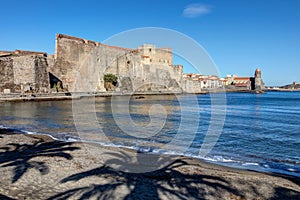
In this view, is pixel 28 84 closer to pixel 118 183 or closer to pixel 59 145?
pixel 59 145

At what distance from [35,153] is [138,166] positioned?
2.38 meters

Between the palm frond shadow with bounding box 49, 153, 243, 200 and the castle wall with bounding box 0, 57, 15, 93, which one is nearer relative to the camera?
the palm frond shadow with bounding box 49, 153, 243, 200

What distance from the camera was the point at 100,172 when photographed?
186 inches

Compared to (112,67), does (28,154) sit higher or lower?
lower

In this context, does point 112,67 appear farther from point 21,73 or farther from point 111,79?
point 21,73

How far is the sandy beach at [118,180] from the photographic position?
12.3 ft

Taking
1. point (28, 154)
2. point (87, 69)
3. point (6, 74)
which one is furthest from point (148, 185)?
point (87, 69)

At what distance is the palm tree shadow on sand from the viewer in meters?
4.64

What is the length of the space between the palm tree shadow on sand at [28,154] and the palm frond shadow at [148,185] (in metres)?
0.84

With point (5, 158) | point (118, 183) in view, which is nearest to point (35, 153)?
point (5, 158)

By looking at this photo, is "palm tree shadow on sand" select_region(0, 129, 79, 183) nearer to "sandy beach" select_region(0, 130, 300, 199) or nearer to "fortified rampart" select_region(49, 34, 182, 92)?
"sandy beach" select_region(0, 130, 300, 199)

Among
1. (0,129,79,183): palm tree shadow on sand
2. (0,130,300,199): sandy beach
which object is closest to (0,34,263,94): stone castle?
(0,129,79,183): palm tree shadow on sand

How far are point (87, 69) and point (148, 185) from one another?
37690 mm

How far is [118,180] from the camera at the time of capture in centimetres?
428
